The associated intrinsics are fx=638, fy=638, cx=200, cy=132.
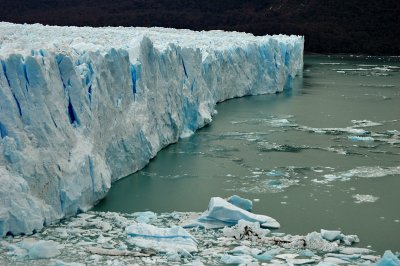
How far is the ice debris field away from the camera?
527 cm

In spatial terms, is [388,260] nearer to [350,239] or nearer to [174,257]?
[350,239]

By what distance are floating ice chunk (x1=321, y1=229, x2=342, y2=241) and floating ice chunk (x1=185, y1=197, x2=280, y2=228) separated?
0.52m

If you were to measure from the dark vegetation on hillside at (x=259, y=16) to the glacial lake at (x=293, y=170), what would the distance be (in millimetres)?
20618

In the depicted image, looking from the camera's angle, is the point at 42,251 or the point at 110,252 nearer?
the point at 42,251

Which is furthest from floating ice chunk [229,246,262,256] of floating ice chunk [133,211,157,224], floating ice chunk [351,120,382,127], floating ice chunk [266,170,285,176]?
floating ice chunk [351,120,382,127]

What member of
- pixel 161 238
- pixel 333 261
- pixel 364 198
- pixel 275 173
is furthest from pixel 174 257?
pixel 275 173

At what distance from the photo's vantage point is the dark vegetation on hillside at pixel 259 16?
114 feet

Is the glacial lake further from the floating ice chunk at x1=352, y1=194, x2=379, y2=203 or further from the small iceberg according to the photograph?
the small iceberg

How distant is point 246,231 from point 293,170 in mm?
2734

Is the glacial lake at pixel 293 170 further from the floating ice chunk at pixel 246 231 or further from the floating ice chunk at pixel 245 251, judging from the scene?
the floating ice chunk at pixel 245 251

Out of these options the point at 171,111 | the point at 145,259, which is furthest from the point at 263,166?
the point at 145,259

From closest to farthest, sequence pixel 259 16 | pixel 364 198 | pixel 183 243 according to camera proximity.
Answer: pixel 183 243
pixel 364 198
pixel 259 16

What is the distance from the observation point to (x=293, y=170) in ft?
28.1

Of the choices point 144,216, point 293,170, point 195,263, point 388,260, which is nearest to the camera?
point 388,260
